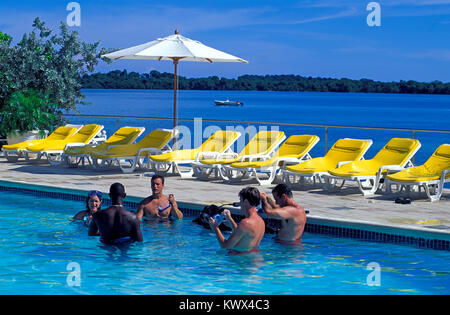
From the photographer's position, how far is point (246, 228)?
22.3ft

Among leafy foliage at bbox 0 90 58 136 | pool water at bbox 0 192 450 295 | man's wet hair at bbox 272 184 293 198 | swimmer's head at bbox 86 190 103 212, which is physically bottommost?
pool water at bbox 0 192 450 295

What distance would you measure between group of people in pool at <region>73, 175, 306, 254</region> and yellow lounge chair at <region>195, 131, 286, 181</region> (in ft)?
11.0

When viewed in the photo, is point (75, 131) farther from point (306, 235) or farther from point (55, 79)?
point (306, 235)

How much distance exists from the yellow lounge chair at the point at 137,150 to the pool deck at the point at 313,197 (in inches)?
9.9

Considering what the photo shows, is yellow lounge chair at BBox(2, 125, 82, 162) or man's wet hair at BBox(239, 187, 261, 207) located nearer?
man's wet hair at BBox(239, 187, 261, 207)

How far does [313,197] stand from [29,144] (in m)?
6.76

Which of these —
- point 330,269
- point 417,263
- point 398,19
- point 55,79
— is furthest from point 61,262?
point 398,19

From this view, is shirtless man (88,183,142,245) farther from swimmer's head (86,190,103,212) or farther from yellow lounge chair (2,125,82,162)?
yellow lounge chair (2,125,82,162)

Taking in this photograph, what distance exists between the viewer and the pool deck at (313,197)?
8011 mm

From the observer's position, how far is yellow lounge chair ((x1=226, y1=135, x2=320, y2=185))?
36.7 ft

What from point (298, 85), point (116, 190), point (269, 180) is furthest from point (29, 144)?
point (298, 85)

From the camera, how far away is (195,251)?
7.57 m

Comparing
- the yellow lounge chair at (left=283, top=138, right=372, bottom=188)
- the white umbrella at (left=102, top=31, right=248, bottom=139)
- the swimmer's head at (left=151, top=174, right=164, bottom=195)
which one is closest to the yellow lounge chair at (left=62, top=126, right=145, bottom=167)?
the white umbrella at (left=102, top=31, right=248, bottom=139)

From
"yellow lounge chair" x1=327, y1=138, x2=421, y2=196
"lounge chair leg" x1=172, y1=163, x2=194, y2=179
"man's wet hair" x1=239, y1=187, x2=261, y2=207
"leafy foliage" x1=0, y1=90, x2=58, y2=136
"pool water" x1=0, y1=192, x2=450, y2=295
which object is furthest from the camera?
"leafy foliage" x1=0, y1=90, x2=58, y2=136
